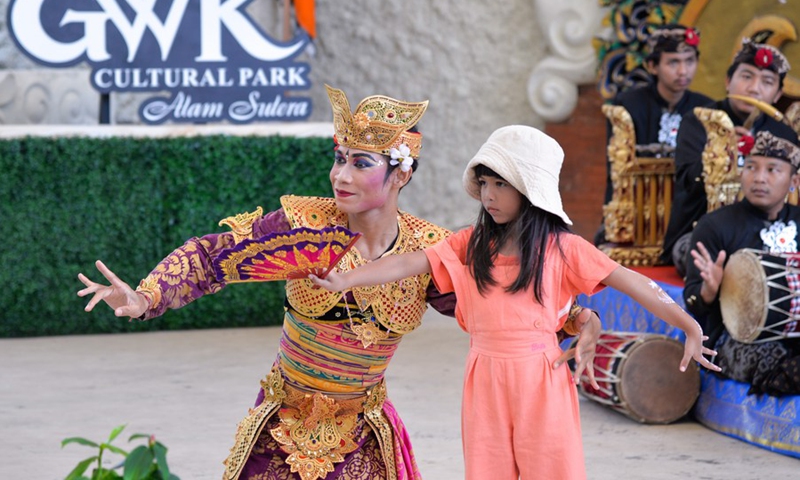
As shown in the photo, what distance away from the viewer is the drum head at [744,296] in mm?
4617

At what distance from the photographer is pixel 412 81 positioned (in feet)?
30.9

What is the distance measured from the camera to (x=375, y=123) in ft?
9.30

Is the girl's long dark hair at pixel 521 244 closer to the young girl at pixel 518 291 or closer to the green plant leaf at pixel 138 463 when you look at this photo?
the young girl at pixel 518 291

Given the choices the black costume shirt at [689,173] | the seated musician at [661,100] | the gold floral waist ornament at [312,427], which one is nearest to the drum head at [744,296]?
the black costume shirt at [689,173]

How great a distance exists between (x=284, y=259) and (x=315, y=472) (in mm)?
661

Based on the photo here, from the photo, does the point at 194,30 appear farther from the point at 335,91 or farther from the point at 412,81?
the point at 335,91

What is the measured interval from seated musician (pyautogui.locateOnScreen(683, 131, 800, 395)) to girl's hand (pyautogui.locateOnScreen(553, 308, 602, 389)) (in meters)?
2.08

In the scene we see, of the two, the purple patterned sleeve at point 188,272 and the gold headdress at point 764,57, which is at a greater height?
the gold headdress at point 764,57

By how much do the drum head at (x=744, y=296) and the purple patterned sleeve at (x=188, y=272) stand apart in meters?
2.50

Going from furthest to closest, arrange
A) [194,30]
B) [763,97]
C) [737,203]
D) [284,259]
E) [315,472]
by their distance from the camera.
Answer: [194,30]
[763,97]
[737,203]
[315,472]
[284,259]

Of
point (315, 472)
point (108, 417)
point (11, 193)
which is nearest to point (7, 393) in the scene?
point (108, 417)

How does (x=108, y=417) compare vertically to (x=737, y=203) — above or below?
below

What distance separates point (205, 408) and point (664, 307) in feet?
10.7

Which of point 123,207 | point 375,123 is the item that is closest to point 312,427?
point 375,123
